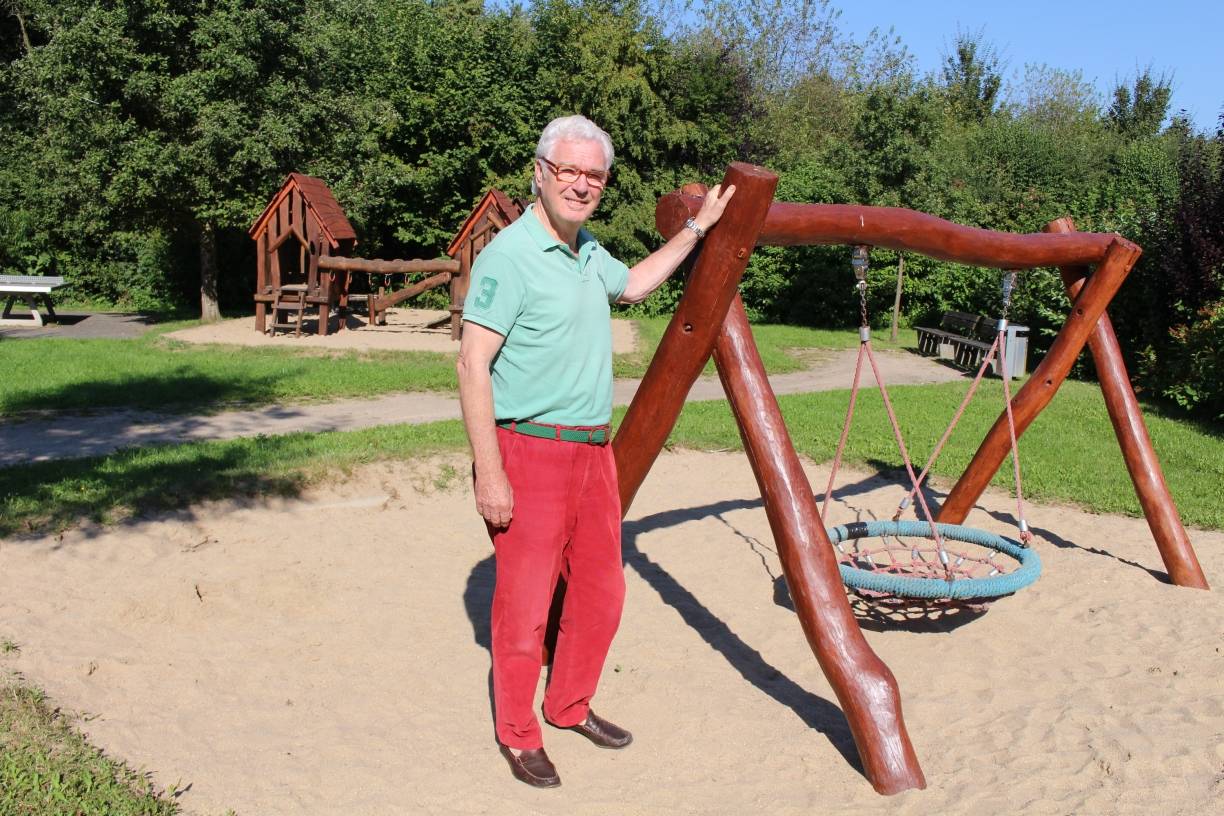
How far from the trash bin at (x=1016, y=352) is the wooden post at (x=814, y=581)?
998 centimetres

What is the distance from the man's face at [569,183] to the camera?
2891 mm

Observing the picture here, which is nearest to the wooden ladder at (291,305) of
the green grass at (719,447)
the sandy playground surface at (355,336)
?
the sandy playground surface at (355,336)

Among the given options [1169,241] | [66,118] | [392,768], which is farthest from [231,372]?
[1169,241]

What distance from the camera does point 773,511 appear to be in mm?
3537

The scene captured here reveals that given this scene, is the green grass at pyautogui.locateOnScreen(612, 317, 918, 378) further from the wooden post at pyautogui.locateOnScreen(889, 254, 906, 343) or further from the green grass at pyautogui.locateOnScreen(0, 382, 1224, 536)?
the green grass at pyautogui.locateOnScreen(0, 382, 1224, 536)

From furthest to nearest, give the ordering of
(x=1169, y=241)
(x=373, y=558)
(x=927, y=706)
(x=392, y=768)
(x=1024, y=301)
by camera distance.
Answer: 1. (x=1024, y=301)
2. (x=1169, y=241)
3. (x=373, y=558)
4. (x=927, y=706)
5. (x=392, y=768)

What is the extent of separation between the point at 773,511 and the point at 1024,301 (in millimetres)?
12177

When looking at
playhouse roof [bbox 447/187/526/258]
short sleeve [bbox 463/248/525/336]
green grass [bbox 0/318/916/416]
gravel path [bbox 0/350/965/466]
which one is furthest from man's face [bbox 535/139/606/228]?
playhouse roof [bbox 447/187/526/258]

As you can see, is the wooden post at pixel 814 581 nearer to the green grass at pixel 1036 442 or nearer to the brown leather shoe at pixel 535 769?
the brown leather shoe at pixel 535 769

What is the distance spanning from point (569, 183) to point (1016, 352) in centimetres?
1129

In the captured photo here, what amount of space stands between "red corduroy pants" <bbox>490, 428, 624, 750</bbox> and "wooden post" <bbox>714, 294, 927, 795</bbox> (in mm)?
581

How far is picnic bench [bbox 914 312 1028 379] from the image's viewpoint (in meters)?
13.0

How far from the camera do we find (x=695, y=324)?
3.39 meters

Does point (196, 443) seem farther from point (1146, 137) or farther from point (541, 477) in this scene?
point (1146, 137)
